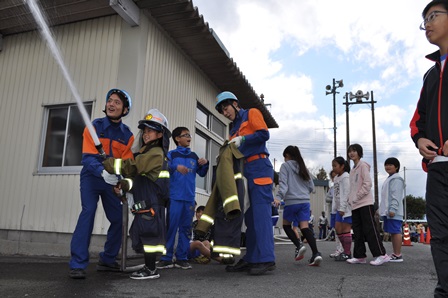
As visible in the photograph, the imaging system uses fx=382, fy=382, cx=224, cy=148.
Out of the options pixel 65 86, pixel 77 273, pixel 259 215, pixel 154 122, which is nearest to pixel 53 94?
pixel 65 86

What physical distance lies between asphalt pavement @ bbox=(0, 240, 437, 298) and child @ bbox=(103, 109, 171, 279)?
0.32 meters

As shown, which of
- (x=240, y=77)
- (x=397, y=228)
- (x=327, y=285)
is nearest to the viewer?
(x=327, y=285)

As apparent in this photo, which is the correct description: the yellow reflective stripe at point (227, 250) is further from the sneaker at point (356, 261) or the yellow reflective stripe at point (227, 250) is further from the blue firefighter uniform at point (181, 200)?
the sneaker at point (356, 261)

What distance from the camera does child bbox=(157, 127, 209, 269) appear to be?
5.27 metres

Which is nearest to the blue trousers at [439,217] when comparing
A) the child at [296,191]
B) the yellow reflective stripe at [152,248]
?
the yellow reflective stripe at [152,248]

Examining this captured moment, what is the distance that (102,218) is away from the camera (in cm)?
647

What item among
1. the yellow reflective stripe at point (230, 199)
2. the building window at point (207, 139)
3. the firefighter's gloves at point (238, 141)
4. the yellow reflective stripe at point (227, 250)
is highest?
the building window at point (207, 139)

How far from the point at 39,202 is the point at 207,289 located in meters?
4.98

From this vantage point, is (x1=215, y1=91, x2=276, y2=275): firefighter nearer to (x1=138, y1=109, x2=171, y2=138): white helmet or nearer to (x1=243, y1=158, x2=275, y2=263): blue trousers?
(x1=243, y1=158, x2=275, y2=263): blue trousers

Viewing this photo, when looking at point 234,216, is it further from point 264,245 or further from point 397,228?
point 397,228

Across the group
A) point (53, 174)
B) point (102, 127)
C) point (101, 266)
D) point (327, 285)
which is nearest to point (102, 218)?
point (53, 174)

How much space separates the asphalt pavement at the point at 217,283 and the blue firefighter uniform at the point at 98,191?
10.9 inches

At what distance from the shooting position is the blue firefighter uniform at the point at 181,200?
17.3 feet

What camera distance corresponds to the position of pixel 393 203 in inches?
249
